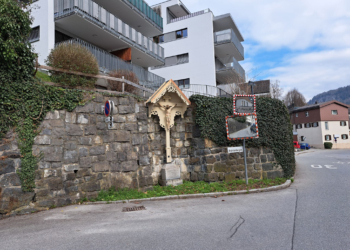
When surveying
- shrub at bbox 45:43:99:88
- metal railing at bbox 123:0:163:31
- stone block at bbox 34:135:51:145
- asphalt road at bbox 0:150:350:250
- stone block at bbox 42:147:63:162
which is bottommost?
asphalt road at bbox 0:150:350:250

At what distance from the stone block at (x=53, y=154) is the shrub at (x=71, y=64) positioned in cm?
235

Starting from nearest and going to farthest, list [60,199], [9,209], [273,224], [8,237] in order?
[8,237]
[273,224]
[9,209]
[60,199]

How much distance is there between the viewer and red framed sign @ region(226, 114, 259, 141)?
9.77 m

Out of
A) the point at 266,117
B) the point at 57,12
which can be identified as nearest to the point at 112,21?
the point at 57,12

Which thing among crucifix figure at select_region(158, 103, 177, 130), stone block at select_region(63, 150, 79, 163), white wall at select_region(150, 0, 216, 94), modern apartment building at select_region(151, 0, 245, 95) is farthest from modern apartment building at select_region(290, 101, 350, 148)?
stone block at select_region(63, 150, 79, 163)

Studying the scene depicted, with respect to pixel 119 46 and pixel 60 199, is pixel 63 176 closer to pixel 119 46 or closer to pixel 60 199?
pixel 60 199

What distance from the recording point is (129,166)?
28.6 feet

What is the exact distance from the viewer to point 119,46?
17969 mm

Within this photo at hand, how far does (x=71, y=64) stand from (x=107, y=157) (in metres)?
3.46

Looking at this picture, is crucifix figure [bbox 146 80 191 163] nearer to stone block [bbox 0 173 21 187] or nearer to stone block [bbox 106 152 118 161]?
stone block [bbox 106 152 118 161]

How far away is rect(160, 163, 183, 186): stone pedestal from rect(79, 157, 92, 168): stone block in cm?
290

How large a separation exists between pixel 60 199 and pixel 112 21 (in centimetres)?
1245

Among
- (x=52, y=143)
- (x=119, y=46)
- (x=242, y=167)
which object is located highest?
(x=119, y=46)

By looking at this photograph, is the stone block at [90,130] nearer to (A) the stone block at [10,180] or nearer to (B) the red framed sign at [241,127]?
(A) the stone block at [10,180]
